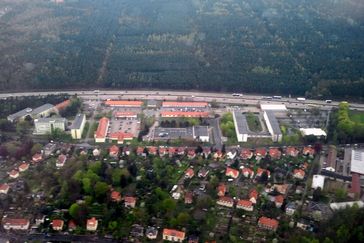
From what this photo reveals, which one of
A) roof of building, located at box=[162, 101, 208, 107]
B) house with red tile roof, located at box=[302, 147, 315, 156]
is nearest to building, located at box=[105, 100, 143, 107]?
roof of building, located at box=[162, 101, 208, 107]

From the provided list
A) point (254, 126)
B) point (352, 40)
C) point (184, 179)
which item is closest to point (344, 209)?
point (184, 179)

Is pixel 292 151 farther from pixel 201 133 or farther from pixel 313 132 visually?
pixel 201 133

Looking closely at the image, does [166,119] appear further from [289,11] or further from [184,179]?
[289,11]

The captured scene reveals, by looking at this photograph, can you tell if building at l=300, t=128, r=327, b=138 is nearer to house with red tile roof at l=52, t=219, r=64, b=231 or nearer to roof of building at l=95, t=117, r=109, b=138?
roof of building at l=95, t=117, r=109, b=138

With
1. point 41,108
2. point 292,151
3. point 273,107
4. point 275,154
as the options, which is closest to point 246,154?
point 275,154

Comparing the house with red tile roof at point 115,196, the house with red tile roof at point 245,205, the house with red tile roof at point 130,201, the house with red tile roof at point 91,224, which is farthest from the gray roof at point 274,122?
the house with red tile roof at point 91,224
